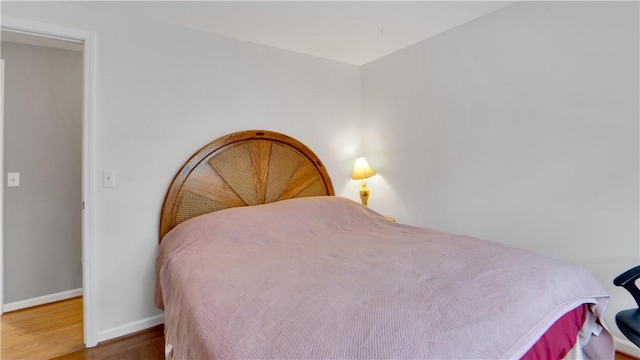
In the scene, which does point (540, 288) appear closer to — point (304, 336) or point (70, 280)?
point (304, 336)

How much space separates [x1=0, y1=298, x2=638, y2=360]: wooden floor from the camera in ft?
6.44

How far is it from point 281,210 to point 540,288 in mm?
1654

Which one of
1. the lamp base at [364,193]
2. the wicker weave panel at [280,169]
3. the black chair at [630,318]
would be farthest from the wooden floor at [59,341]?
the black chair at [630,318]

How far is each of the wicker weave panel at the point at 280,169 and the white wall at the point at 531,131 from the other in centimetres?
103

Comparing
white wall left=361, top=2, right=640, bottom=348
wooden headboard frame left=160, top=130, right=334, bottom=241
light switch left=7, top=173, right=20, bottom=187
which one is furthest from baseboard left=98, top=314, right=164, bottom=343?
white wall left=361, top=2, right=640, bottom=348

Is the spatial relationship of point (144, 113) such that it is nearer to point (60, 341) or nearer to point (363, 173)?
point (60, 341)

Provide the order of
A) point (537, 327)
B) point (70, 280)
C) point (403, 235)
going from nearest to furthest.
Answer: point (537, 327) → point (403, 235) → point (70, 280)

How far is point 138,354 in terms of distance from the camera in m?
1.98

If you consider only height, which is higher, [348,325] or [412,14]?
[412,14]

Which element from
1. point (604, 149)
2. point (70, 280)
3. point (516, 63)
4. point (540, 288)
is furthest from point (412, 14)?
point (70, 280)

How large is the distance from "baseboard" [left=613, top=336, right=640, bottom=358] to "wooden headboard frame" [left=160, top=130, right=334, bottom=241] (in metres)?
2.25

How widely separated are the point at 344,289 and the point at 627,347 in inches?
72.1

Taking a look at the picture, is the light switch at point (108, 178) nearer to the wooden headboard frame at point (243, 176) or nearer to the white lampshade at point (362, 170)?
the wooden headboard frame at point (243, 176)

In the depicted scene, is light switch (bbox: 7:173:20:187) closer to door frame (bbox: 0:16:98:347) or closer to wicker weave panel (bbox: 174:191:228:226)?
door frame (bbox: 0:16:98:347)
